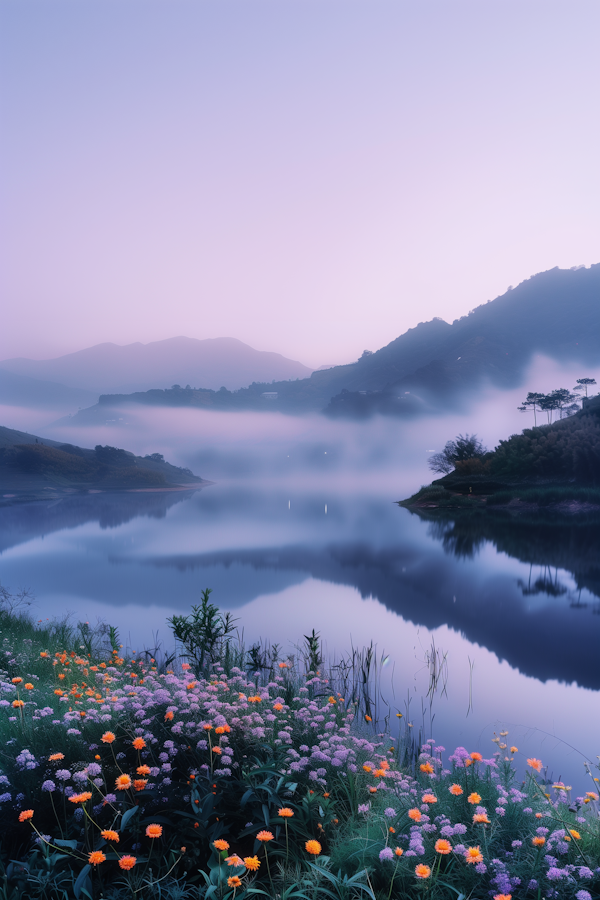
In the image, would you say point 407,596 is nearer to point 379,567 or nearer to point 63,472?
point 379,567

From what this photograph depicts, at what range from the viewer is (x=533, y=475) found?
4291 centimetres

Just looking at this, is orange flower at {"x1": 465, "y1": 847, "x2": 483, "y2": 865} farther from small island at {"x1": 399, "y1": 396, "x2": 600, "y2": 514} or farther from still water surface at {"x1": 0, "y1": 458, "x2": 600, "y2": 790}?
small island at {"x1": 399, "y1": 396, "x2": 600, "y2": 514}

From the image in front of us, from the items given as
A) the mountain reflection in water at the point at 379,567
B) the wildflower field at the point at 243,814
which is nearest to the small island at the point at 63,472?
the mountain reflection in water at the point at 379,567

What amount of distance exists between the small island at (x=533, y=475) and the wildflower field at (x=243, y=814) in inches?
Result: 1583

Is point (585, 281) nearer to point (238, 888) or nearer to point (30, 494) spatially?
point (30, 494)

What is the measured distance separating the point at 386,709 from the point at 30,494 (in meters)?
59.3

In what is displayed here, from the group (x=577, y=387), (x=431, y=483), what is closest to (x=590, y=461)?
(x=431, y=483)

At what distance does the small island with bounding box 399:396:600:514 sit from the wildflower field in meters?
40.2

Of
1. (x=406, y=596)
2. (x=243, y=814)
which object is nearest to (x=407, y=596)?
(x=406, y=596)

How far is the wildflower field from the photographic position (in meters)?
2.30

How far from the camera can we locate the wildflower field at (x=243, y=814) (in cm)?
230

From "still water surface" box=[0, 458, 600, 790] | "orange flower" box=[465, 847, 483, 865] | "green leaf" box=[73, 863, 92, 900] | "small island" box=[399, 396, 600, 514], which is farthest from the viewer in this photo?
"small island" box=[399, 396, 600, 514]

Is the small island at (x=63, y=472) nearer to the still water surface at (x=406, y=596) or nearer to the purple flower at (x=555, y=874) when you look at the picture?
the still water surface at (x=406, y=596)

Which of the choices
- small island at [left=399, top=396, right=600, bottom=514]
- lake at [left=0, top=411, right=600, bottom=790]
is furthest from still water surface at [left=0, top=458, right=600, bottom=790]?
small island at [left=399, top=396, right=600, bottom=514]
